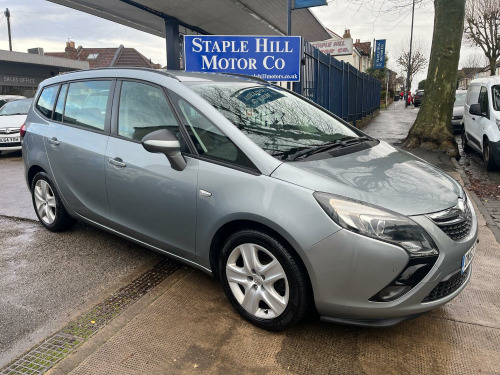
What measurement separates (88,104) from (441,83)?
26.4ft

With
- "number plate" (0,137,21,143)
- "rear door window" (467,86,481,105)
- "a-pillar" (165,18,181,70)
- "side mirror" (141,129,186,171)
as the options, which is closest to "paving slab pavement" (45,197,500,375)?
"side mirror" (141,129,186,171)

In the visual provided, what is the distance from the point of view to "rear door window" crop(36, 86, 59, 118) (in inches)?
167

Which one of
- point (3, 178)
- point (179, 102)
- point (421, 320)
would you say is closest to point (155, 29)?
point (3, 178)

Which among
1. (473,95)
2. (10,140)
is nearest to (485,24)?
(473,95)

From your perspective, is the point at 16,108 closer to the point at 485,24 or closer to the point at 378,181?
the point at 378,181

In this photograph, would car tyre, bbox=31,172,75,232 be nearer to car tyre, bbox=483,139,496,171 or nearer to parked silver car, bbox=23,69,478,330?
parked silver car, bbox=23,69,478,330

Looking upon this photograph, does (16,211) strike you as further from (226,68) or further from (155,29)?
(155,29)

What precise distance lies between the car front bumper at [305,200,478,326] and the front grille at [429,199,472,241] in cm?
5

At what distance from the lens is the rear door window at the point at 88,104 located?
3621mm

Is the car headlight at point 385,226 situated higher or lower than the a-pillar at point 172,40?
lower

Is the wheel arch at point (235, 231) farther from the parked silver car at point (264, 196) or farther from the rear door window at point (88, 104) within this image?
the rear door window at point (88, 104)

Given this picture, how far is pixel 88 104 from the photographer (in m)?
3.81

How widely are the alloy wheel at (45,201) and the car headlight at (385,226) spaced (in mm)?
3149

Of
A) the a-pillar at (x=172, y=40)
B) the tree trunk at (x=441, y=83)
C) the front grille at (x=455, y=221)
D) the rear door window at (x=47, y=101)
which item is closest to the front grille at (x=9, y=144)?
the a-pillar at (x=172, y=40)
